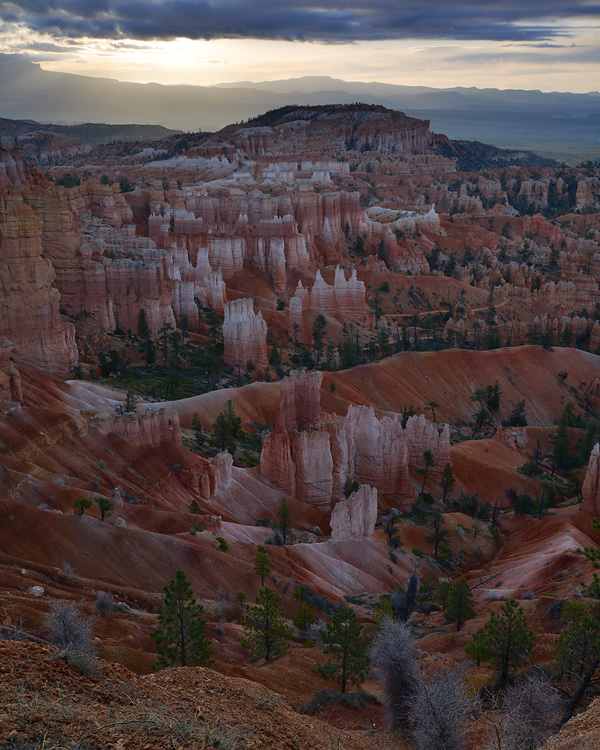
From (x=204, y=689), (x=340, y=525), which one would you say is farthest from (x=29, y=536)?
(x=340, y=525)

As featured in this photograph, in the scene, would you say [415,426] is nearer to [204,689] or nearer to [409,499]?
[409,499]

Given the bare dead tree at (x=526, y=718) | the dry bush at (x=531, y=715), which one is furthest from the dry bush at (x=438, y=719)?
the dry bush at (x=531, y=715)

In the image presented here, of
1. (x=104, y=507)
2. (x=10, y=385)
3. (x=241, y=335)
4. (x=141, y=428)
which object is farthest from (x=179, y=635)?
(x=241, y=335)

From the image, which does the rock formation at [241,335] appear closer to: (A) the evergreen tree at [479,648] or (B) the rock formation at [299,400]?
(B) the rock formation at [299,400]

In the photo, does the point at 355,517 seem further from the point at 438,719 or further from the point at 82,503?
the point at 438,719

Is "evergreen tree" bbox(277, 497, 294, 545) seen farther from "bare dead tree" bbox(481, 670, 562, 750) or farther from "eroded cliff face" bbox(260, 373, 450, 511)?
"bare dead tree" bbox(481, 670, 562, 750)

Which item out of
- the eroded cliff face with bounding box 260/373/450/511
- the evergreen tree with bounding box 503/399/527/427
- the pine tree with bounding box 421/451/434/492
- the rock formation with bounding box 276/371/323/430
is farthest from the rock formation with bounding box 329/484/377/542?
the evergreen tree with bounding box 503/399/527/427
